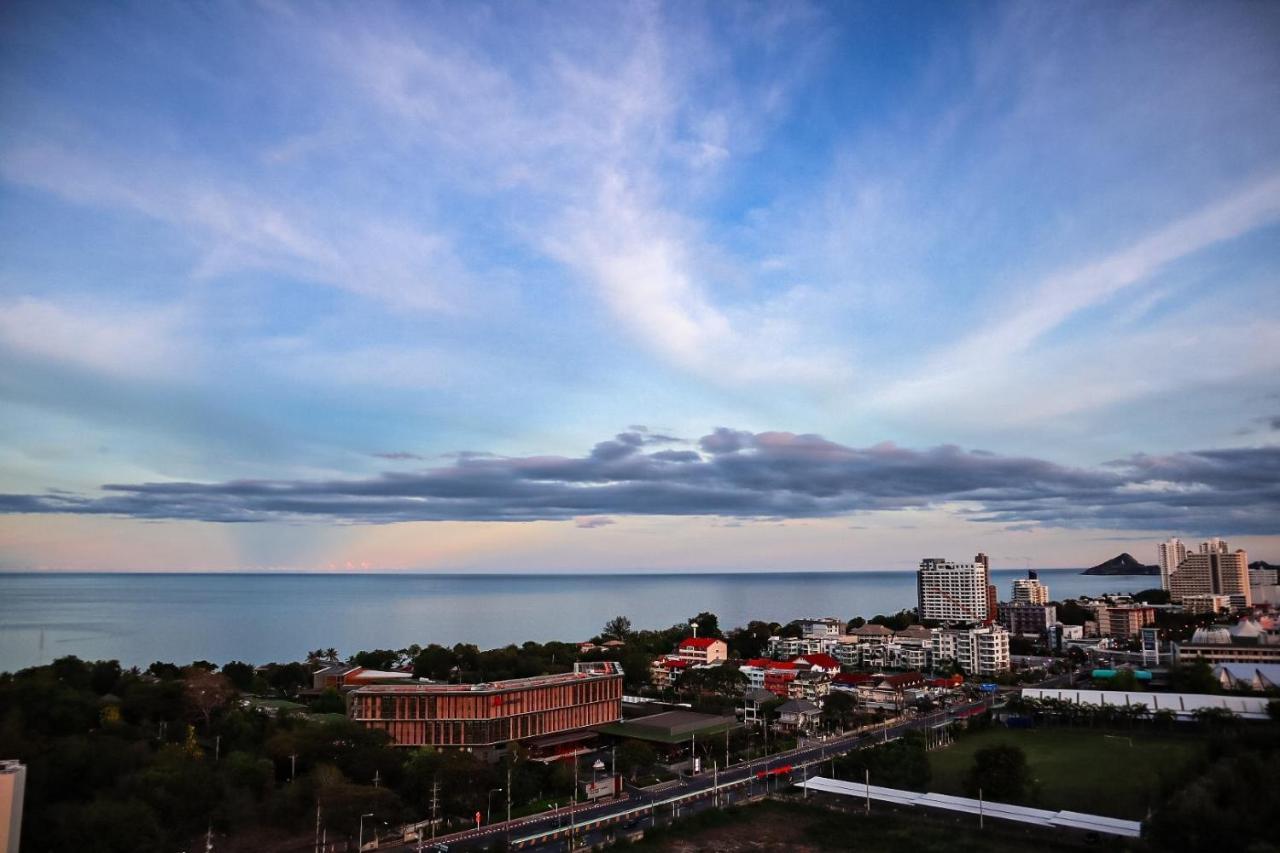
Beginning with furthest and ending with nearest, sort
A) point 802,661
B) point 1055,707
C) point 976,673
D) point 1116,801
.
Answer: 1. point 976,673
2. point 802,661
3. point 1055,707
4. point 1116,801

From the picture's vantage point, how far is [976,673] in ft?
230

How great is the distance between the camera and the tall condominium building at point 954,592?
366ft

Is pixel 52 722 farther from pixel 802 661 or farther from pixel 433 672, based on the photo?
pixel 802 661

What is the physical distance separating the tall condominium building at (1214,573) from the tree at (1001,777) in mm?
128263

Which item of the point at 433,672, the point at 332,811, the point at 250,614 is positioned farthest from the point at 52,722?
the point at 250,614

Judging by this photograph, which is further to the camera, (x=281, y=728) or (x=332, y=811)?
(x=281, y=728)

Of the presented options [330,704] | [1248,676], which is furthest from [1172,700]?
[330,704]

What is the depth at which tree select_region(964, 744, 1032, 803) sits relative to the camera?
2770cm

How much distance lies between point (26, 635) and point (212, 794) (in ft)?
318

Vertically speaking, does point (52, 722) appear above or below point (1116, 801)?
above

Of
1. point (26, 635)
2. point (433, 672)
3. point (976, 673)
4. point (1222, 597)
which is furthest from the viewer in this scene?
point (1222, 597)

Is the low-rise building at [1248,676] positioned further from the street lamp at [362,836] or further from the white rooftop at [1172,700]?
the street lamp at [362,836]

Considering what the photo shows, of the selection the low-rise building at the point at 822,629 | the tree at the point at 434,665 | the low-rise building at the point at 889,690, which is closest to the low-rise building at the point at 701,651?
the low-rise building at the point at 822,629

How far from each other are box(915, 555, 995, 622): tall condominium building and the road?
78842mm
